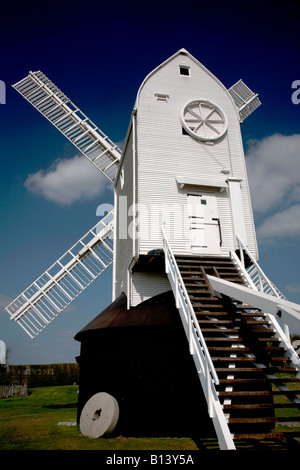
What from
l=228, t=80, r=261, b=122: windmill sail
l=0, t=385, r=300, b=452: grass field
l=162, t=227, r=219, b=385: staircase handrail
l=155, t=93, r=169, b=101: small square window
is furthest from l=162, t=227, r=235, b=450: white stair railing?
l=228, t=80, r=261, b=122: windmill sail

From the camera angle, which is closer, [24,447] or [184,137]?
[24,447]

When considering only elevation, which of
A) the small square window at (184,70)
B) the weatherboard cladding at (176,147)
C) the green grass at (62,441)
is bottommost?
the green grass at (62,441)

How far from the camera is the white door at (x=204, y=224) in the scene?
1197 centimetres

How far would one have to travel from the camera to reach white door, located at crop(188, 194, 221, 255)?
12.0 meters

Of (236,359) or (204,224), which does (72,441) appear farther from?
(204,224)

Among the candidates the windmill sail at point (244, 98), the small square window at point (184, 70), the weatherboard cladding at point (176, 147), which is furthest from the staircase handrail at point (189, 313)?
the windmill sail at point (244, 98)

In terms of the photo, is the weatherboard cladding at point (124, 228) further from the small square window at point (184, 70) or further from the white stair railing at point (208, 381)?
the white stair railing at point (208, 381)

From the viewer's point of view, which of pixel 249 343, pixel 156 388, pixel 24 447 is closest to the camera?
pixel 249 343

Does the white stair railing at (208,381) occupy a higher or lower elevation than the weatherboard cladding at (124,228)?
lower

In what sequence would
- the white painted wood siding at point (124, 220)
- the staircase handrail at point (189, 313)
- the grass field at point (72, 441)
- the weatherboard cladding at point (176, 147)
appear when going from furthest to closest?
the white painted wood siding at point (124, 220) → the weatherboard cladding at point (176, 147) → the grass field at point (72, 441) → the staircase handrail at point (189, 313)

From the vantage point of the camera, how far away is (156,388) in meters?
9.84
